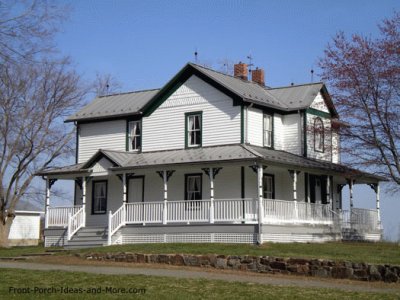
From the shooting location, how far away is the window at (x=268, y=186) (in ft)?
103

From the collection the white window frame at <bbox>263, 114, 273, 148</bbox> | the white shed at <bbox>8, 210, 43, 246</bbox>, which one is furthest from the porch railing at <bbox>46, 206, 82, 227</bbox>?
the white shed at <bbox>8, 210, 43, 246</bbox>

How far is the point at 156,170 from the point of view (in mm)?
30906

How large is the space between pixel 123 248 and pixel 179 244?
2.34 metres

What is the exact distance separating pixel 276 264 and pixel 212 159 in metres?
9.01

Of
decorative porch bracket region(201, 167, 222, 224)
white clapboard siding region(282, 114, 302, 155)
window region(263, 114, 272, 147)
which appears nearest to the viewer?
decorative porch bracket region(201, 167, 222, 224)

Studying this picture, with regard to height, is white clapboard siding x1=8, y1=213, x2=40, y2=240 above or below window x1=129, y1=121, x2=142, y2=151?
below

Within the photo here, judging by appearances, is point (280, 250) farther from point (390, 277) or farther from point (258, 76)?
point (258, 76)

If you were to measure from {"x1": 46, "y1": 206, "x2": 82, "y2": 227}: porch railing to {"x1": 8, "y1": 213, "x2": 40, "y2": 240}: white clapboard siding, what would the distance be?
14888 mm

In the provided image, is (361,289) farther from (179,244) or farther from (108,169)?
(108,169)

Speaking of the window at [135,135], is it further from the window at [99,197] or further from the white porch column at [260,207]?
the white porch column at [260,207]

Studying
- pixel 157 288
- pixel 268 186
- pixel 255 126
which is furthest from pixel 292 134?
pixel 157 288

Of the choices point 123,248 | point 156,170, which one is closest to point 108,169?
point 156,170

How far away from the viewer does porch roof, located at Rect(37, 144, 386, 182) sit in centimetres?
2895

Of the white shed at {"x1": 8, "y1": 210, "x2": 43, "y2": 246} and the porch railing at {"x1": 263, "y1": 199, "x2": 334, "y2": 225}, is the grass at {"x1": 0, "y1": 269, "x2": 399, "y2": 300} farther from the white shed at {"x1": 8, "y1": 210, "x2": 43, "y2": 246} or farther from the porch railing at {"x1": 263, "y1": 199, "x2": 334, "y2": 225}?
the white shed at {"x1": 8, "y1": 210, "x2": 43, "y2": 246}
